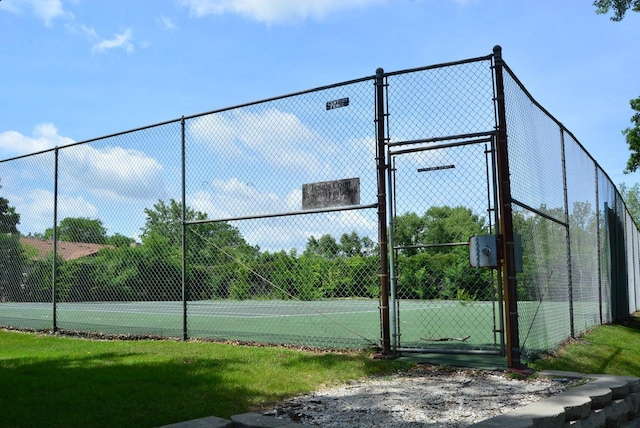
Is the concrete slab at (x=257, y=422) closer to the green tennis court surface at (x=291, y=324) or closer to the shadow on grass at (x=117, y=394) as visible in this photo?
the shadow on grass at (x=117, y=394)

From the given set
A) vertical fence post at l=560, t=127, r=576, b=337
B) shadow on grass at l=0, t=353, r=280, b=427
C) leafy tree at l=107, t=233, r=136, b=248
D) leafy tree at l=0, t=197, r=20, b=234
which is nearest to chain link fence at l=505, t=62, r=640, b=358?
vertical fence post at l=560, t=127, r=576, b=337

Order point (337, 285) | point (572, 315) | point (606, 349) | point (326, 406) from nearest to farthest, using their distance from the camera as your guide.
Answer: point (326, 406)
point (337, 285)
point (606, 349)
point (572, 315)

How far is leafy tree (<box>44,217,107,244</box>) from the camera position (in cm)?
984

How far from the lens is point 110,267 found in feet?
31.9

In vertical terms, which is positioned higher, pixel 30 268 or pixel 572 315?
pixel 30 268

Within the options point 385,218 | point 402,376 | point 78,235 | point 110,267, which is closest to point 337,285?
point 385,218

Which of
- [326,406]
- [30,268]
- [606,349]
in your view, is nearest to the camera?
[326,406]

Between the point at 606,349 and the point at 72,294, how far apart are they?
890cm

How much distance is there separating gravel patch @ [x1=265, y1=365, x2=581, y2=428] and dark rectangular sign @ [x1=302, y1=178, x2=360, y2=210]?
2126mm

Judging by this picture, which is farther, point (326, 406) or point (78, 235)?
point (78, 235)

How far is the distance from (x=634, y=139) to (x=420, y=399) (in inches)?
875

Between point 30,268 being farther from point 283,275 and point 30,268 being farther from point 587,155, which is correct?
point 587,155

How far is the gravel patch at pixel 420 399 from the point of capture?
3895 millimetres

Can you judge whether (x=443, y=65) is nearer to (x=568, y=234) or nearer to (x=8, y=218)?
(x=568, y=234)
